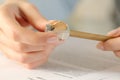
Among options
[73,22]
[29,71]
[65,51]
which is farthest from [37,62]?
[73,22]

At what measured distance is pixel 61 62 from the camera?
61cm

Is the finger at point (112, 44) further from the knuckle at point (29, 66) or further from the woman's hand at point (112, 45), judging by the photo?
the knuckle at point (29, 66)

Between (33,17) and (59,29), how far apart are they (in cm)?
10

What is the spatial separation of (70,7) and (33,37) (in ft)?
1.53

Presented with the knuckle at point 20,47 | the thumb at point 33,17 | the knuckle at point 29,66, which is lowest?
the knuckle at point 29,66

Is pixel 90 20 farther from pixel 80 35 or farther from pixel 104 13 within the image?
pixel 80 35

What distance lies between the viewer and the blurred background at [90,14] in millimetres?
914

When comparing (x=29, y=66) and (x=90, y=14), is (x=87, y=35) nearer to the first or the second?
(x=29, y=66)

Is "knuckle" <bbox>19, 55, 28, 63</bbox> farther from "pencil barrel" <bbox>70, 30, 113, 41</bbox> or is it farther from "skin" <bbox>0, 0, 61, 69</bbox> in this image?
"pencil barrel" <bbox>70, 30, 113, 41</bbox>

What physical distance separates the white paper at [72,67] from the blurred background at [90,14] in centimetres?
23

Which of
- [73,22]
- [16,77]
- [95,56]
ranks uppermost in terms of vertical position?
[73,22]

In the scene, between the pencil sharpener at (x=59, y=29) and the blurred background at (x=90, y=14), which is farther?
the blurred background at (x=90, y=14)

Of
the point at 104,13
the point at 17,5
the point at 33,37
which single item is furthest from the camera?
the point at 104,13

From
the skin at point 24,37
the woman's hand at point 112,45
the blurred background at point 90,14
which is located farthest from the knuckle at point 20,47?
the blurred background at point 90,14
